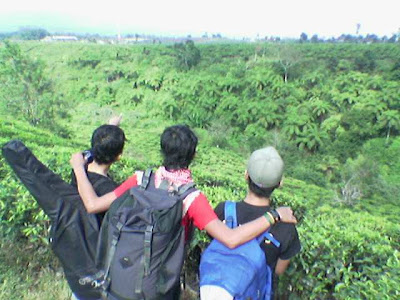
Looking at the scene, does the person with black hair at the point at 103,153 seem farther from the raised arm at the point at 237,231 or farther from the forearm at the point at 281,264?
the forearm at the point at 281,264

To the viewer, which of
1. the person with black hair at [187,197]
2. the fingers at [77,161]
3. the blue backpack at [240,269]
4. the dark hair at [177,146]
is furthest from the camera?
the fingers at [77,161]

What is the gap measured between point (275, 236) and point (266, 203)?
16cm

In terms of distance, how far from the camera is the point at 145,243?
59.9 inches

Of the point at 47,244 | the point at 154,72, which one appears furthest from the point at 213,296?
the point at 154,72

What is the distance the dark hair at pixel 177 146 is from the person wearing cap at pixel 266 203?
0.89 ft

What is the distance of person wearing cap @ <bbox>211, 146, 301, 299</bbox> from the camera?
164cm

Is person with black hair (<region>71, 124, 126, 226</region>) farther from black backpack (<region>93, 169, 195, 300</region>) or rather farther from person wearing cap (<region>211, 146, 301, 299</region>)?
person wearing cap (<region>211, 146, 301, 299</region>)

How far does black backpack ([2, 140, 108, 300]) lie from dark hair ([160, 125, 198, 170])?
0.48 m

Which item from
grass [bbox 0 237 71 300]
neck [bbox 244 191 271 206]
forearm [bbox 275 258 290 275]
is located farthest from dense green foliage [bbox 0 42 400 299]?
neck [bbox 244 191 271 206]

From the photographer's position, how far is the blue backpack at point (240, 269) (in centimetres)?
146

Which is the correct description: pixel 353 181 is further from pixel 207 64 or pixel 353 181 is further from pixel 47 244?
pixel 207 64

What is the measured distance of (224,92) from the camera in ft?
139

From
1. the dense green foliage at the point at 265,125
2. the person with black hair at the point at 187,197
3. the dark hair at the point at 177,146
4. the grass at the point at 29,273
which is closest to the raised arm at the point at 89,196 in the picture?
the person with black hair at the point at 187,197

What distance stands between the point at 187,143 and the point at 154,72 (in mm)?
49093
